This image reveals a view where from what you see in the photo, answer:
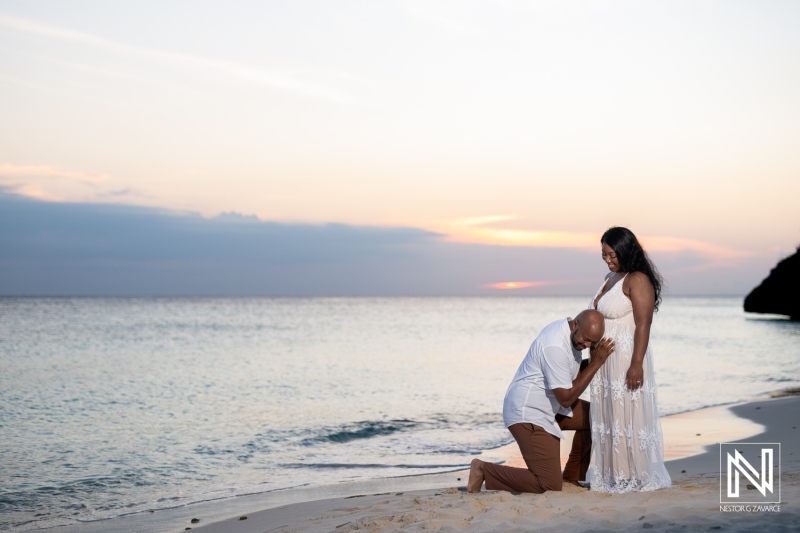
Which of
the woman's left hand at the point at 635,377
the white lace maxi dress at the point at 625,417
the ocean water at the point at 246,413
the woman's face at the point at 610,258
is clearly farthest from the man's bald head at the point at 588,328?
the ocean water at the point at 246,413

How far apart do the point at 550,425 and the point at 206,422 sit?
32.1 ft

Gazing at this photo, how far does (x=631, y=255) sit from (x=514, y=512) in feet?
7.75

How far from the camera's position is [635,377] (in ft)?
19.4

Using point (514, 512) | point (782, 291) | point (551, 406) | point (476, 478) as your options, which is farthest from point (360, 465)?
point (782, 291)

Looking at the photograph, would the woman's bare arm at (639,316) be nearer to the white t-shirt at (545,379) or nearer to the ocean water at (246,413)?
the white t-shirt at (545,379)

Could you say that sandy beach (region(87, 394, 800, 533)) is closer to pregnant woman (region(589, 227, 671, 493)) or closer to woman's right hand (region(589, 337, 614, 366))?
pregnant woman (region(589, 227, 671, 493))

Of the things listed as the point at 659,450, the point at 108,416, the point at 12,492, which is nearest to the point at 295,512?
the point at 659,450

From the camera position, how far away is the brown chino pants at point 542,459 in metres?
6.08

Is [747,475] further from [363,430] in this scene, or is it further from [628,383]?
[363,430]

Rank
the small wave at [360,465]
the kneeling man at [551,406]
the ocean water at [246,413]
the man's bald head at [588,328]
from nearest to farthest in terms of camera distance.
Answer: the man's bald head at [588,328] < the kneeling man at [551,406] < the ocean water at [246,413] < the small wave at [360,465]

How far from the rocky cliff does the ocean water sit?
32626 millimetres

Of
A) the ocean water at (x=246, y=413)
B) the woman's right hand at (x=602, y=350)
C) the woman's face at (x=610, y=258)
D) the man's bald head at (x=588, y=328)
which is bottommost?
the ocean water at (x=246, y=413)

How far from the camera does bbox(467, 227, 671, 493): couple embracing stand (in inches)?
231

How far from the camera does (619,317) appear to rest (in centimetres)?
598
